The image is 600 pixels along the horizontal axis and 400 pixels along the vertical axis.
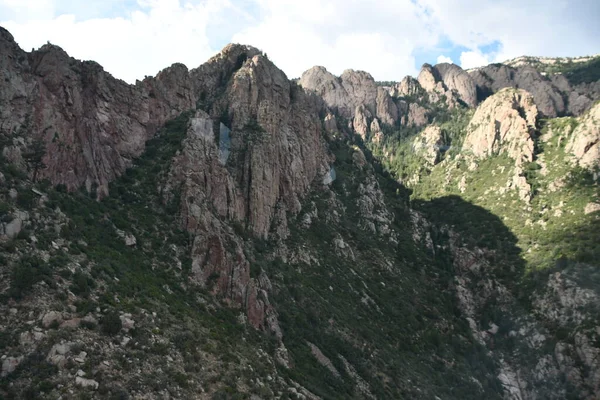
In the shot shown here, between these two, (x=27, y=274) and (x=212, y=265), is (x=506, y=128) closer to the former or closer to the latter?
(x=212, y=265)

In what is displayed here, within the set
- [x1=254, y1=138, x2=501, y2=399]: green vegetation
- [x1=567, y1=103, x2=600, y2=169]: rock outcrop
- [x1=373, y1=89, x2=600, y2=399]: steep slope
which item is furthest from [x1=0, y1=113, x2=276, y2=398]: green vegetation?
[x1=567, y1=103, x2=600, y2=169]: rock outcrop

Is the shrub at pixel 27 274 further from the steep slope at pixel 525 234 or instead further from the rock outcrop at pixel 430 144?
the rock outcrop at pixel 430 144

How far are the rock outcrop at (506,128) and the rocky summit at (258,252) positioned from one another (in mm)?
1686

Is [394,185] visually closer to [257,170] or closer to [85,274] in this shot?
[257,170]

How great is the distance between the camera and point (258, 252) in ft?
227

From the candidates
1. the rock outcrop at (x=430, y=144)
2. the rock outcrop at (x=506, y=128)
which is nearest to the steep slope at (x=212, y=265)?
the rock outcrop at (x=506, y=128)

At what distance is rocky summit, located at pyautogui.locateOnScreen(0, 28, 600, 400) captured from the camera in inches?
1283

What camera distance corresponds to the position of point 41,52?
5588 cm

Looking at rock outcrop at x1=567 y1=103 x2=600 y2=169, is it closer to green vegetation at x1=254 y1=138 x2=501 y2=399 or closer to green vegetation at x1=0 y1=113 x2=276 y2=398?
green vegetation at x1=254 y1=138 x2=501 y2=399

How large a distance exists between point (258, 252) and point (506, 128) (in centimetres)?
11017

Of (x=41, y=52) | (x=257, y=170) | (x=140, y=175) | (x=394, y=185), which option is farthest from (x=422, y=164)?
(x=41, y=52)

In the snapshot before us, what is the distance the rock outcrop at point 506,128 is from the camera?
436 feet

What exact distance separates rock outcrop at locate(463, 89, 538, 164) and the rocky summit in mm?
1686

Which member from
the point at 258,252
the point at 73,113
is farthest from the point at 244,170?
the point at 73,113
